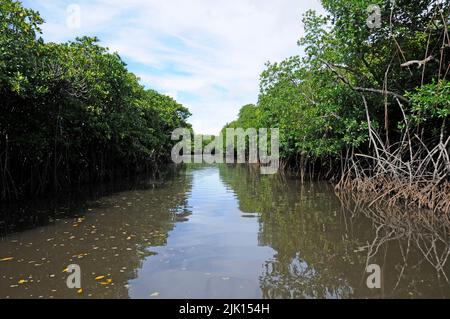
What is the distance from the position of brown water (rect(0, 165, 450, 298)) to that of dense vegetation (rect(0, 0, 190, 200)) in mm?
2229

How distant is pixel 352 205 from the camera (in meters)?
9.97

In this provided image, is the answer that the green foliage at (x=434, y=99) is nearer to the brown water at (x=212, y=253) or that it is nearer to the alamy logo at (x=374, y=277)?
the brown water at (x=212, y=253)

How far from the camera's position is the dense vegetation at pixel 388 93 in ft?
27.7

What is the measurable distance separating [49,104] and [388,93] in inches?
383

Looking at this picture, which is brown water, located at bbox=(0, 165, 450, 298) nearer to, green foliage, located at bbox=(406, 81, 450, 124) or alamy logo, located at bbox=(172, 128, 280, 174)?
green foliage, located at bbox=(406, 81, 450, 124)

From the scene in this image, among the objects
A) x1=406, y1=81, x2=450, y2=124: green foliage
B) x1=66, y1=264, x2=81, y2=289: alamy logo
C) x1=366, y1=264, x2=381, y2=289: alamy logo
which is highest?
x1=406, y1=81, x2=450, y2=124: green foliage

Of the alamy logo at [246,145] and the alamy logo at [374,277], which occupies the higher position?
the alamy logo at [246,145]

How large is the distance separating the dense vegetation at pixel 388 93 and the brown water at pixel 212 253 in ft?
6.17

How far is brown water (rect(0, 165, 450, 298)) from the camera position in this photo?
406 centimetres

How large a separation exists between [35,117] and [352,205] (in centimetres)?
960

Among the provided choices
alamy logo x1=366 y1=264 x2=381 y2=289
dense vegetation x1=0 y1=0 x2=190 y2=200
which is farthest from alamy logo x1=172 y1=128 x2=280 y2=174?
alamy logo x1=366 y1=264 x2=381 y2=289

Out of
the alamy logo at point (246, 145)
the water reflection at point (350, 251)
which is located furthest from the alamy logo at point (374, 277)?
the alamy logo at point (246, 145)
